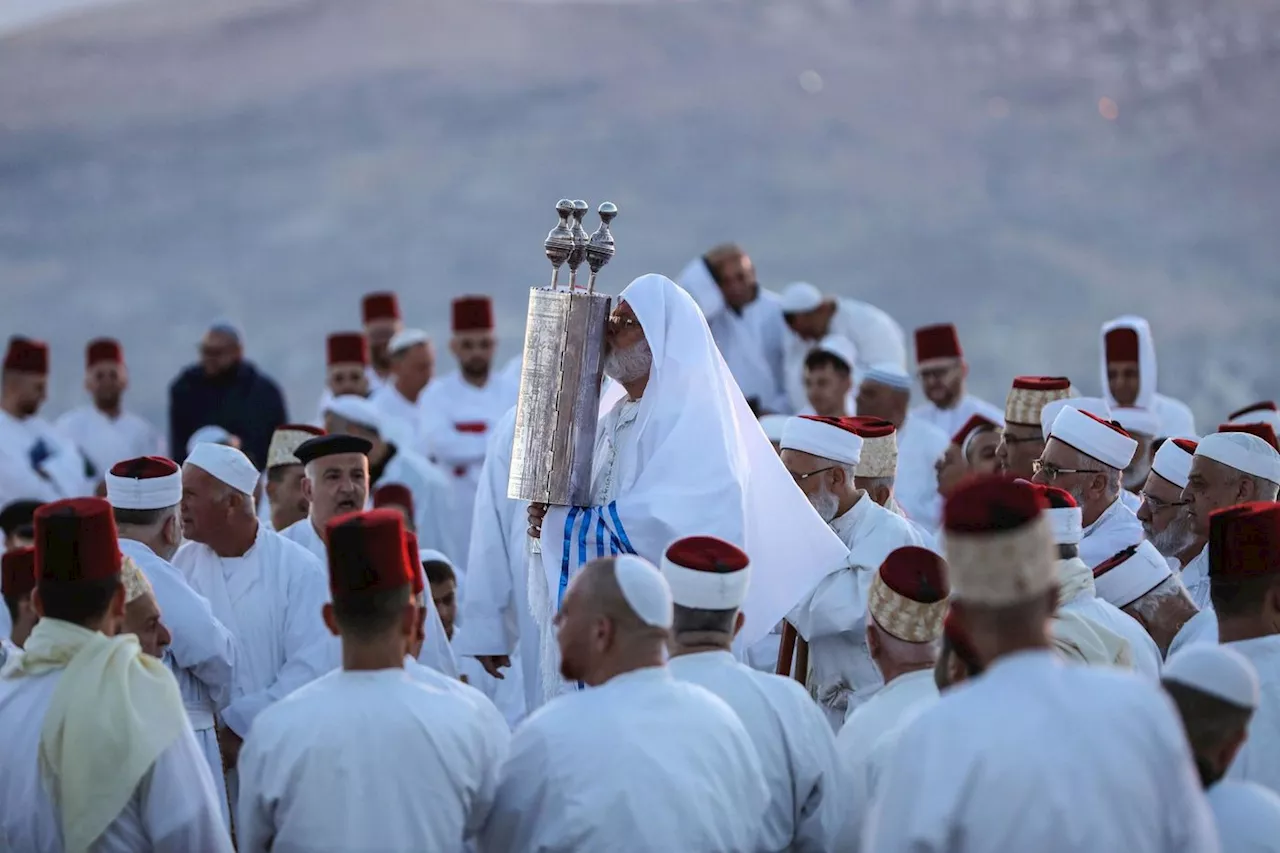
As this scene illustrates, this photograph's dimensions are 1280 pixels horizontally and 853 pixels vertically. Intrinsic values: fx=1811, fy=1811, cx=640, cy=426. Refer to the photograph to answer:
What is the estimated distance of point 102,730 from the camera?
4.27 metres

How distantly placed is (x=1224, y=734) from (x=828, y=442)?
303 centimetres

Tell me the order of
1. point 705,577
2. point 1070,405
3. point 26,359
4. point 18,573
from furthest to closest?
1. point 26,359
2. point 1070,405
3. point 18,573
4. point 705,577

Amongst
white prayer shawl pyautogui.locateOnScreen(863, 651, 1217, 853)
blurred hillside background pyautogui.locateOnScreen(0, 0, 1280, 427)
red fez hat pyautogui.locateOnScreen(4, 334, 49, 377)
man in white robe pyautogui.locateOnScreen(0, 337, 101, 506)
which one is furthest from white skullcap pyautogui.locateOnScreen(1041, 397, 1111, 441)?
blurred hillside background pyautogui.locateOnScreen(0, 0, 1280, 427)

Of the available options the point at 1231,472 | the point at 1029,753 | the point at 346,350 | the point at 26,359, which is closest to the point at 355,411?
the point at 346,350

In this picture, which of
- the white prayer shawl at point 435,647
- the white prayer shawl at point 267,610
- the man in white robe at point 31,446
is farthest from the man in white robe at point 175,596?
the man in white robe at point 31,446

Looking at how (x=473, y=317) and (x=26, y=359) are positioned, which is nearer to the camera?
(x=473, y=317)

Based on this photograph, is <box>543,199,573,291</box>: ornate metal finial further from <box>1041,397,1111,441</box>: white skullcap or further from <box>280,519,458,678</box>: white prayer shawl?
<box>1041,397,1111,441</box>: white skullcap

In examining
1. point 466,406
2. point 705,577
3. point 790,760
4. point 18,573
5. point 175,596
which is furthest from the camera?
point 466,406

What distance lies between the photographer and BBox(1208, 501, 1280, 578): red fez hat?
4.82 meters

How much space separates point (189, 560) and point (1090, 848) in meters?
4.24

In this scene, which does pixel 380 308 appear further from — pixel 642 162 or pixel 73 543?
pixel 73 543

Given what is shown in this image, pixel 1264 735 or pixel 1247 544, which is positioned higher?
pixel 1247 544

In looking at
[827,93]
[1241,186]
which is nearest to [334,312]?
[827,93]

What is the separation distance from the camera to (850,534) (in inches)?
256
